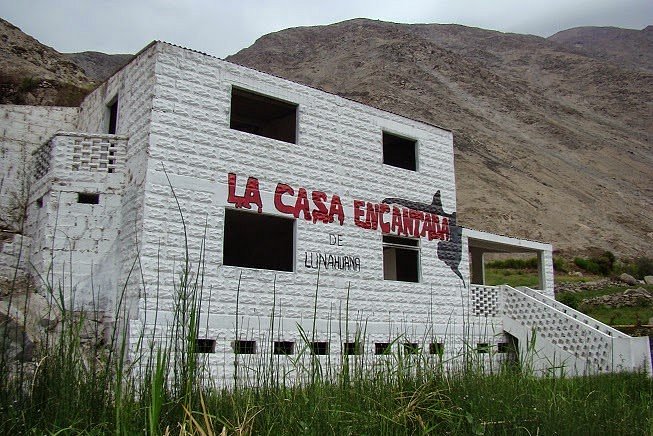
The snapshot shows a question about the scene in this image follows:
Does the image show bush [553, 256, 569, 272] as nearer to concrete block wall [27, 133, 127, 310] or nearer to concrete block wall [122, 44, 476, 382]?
concrete block wall [122, 44, 476, 382]

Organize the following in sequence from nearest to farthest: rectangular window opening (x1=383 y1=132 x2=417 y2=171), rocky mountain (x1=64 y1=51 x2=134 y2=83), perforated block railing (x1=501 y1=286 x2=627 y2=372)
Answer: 1. perforated block railing (x1=501 y1=286 x2=627 y2=372)
2. rectangular window opening (x1=383 y1=132 x2=417 y2=171)
3. rocky mountain (x1=64 y1=51 x2=134 y2=83)

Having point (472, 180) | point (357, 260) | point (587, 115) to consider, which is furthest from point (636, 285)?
point (587, 115)

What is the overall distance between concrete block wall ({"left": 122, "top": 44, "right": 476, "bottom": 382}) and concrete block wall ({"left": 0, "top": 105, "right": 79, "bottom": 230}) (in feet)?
12.1

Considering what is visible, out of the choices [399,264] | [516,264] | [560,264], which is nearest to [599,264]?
[560,264]

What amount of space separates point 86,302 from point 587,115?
2459 inches

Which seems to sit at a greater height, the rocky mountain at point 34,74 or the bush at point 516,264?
the rocky mountain at point 34,74

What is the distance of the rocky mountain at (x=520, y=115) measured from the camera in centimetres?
4253

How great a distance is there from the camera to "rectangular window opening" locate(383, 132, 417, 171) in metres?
14.6

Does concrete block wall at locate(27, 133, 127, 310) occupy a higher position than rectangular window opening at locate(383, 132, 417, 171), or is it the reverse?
rectangular window opening at locate(383, 132, 417, 171)

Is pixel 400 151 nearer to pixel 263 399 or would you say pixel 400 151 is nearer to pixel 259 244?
pixel 259 244

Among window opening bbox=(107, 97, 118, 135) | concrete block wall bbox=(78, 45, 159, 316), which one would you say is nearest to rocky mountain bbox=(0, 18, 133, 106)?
window opening bbox=(107, 97, 118, 135)

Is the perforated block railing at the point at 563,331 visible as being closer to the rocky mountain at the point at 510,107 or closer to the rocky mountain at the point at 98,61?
the rocky mountain at the point at 510,107

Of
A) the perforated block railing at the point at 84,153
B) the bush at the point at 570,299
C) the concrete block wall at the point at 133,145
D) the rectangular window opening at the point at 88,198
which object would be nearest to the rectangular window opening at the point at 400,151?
the concrete block wall at the point at 133,145

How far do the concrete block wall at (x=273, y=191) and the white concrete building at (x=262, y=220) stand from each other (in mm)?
32
